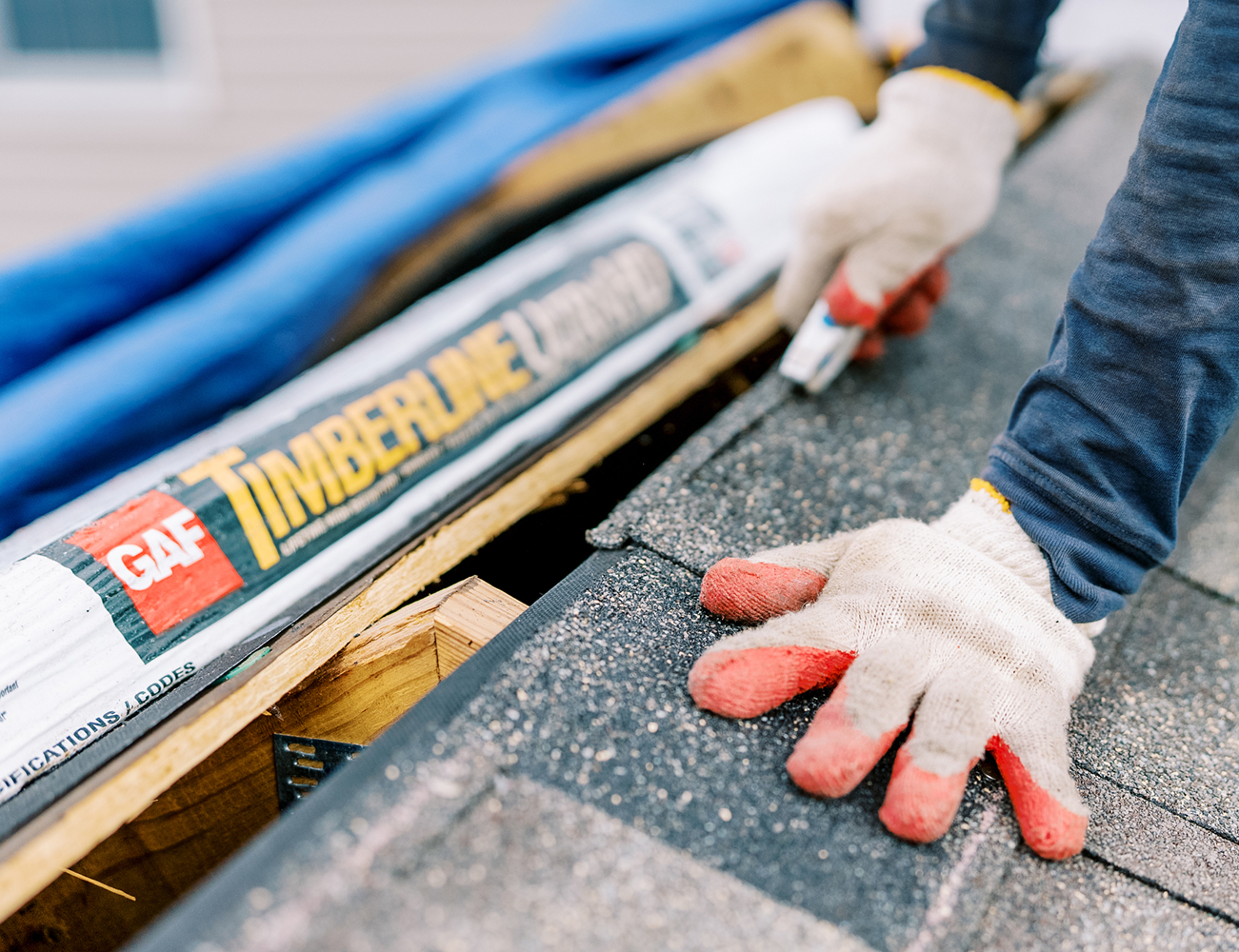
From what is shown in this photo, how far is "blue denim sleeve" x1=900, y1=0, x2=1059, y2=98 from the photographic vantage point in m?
1.03

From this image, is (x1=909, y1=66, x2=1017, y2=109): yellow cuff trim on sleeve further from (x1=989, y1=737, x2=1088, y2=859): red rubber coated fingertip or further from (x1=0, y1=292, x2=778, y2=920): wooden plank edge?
(x1=989, y1=737, x2=1088, y2=859): red rubber coated fingertip

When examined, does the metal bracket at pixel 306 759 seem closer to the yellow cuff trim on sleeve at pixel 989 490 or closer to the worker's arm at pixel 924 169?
the yellow cuff trim on sleeve at pixel 989 490

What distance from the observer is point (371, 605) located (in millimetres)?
784

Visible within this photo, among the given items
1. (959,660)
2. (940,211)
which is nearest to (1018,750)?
(959,660)

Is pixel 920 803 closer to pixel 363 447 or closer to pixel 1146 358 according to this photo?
pixel 1146 358

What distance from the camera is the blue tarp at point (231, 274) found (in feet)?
3.45

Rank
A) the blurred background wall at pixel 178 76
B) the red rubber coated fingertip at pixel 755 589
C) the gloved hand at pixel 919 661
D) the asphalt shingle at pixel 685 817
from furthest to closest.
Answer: the blurred background wall at pixel 178 76, the red rubber coated fingertip at pixel 755 589, the gloved hand at pixel 919 661, the asphalt shingle at pixel 685 817

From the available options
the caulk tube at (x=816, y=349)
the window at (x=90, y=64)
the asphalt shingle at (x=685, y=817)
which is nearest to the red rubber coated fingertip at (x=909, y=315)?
the caulk tube at (x=816, y=349)

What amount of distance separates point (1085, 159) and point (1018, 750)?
5.09ft

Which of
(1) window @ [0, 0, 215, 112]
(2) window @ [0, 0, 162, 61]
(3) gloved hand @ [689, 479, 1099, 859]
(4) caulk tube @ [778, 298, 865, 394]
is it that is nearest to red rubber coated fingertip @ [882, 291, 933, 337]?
(4) caulk tube @ [778, 298, 865, 394]

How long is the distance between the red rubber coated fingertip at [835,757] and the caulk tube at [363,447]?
48cm

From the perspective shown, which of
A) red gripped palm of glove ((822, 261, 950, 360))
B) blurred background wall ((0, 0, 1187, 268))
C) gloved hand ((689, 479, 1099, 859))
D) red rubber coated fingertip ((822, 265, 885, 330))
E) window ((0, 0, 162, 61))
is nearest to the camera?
gloved hand ((689, 479, 1099, 859))

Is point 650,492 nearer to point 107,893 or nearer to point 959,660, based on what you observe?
point 959,660

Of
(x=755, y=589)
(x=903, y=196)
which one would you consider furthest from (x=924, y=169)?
(x=755, y=589)
